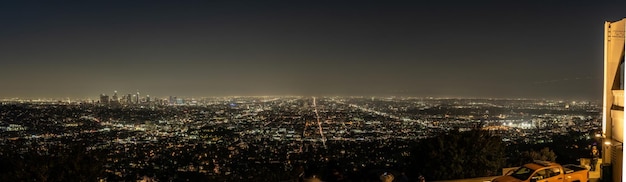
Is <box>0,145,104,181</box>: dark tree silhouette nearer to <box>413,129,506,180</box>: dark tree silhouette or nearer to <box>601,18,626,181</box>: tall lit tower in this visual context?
<box>413,129,506,180</box>: dark tree silhouette

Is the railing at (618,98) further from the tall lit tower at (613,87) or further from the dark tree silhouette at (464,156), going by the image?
the dark tree silhouette at (464,156)

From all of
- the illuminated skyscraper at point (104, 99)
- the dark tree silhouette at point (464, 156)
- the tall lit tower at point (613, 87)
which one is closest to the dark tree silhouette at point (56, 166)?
the dark tree silhouette at point (464, 156)

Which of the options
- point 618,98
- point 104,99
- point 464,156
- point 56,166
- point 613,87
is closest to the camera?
point 56,166

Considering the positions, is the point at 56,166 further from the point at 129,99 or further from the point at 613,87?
the point at 129,99

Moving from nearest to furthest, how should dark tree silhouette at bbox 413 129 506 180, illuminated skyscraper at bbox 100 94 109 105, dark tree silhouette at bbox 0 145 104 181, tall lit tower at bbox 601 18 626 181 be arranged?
dark tree silhouette at bbox 0 145 104 181, tall lit tower at bbox 601 18 626 181, dark tree silhouette at bbox 413 129 506 180, illuminated skyscraper at bbox 100 94 109 105

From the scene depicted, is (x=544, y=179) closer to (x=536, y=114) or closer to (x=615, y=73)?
(x=615, y=73)

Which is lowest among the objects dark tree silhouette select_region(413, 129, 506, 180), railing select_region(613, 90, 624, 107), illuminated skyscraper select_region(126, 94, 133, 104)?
dark tree silhouette select_region(413, 129, 506, 180)

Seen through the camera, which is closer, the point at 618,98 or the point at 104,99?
the point at 618,98

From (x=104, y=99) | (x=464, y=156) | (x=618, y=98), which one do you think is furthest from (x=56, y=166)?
(x=104, y=99)

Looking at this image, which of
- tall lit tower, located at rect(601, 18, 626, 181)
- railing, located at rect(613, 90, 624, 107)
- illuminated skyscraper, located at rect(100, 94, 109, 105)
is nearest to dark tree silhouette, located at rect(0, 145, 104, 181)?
tall lit tower, located at rect(601, 18, 626, 181)
